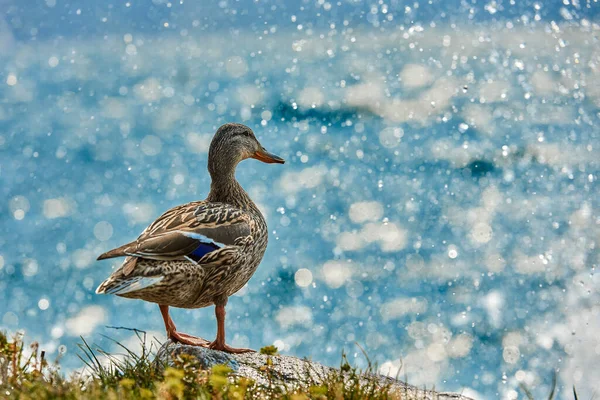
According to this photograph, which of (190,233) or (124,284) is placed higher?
(190,233)

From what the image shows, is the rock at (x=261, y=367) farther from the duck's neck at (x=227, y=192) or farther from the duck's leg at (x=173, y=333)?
the duck's neck at (x=227, y=192)

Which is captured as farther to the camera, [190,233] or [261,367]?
[190,233]

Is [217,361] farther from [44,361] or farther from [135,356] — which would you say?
[44,361]

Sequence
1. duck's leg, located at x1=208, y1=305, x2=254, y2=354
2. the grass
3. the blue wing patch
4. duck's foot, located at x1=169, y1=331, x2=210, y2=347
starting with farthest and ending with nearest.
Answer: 1. duck's foot, located at x1=169, y1=331, x2=210, y2=347
2. duck's leg, located at x1=208, y1=305, x2=254, y2=354
3. the blue wing patch
4. the grass

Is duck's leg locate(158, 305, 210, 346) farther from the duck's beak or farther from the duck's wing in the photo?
the duck's beak

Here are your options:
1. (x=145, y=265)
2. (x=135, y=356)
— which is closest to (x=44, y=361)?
(x=135, y=356)

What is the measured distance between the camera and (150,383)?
174 inches

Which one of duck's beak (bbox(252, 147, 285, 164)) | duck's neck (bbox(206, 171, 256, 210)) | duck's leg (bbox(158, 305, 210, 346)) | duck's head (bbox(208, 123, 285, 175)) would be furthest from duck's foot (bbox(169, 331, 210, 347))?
duck's beak (bbox(252, 147, 285, 164))

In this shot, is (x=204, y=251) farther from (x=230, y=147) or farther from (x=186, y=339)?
(x=230, y=147)

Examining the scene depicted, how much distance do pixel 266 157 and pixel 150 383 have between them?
2959 mm

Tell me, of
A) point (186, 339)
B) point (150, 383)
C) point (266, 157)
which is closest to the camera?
point (150, 383)

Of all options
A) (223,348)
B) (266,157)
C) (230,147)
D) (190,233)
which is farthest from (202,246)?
(266,157)

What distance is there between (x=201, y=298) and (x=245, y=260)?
0.50 meters

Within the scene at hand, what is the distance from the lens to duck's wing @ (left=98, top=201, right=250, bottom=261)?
5266mm
